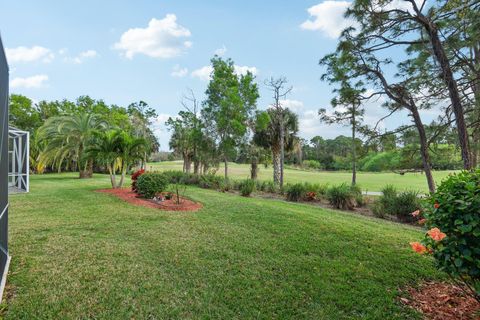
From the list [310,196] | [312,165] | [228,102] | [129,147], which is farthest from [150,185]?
[312,165]

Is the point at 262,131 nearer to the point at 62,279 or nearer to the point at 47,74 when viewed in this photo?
the point at 47,74

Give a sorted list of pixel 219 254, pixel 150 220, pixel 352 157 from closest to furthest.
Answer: pixel 219 254
pixel 150 220
pixel 352 157

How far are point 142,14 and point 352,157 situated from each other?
9.62 meters

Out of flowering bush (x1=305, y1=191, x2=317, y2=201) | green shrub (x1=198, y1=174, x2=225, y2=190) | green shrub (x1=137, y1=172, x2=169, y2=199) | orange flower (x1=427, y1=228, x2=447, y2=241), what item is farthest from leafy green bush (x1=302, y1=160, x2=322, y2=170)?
orange flower (x1=427, y1=228, x2=447, y2=241)

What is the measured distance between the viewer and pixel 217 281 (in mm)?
3357

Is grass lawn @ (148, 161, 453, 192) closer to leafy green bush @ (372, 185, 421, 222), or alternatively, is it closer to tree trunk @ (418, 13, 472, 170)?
leafy green bush @ (372, 185, 421, 222)

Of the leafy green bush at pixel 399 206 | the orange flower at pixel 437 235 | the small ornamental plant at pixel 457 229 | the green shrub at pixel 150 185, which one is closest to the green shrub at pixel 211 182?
the green shrub at pixel 150 185

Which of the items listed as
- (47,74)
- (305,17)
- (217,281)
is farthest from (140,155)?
(217,281)

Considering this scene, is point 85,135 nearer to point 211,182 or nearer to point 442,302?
point 211,182

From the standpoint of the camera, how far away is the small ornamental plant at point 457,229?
208cm

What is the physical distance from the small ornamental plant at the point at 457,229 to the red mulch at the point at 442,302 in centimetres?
57

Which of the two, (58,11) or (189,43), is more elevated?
(189,43)

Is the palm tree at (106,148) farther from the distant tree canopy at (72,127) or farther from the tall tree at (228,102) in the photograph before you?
the tall tree at (228,102)

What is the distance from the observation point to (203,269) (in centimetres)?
369
